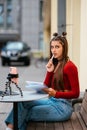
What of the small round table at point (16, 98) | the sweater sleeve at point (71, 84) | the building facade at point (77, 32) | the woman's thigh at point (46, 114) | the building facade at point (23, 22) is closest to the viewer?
the small round table at point (16, 98)

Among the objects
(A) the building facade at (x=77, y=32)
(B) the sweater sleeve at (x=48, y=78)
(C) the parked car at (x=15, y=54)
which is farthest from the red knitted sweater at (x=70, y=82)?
(C) the parked car at (x=15, y=54)

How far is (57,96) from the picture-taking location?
5.61 metres

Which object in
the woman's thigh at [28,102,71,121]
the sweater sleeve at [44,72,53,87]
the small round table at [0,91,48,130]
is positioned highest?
the sweater sleeve at [44,72,53,87]

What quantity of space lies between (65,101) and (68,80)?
27 centimetres

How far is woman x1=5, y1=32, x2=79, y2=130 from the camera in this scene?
222 inches

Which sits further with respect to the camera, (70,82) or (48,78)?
Answer: (48,78)

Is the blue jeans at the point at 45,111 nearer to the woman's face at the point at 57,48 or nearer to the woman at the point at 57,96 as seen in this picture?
the woman at the point at 57,96

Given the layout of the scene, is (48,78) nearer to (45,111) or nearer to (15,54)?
(45,111)

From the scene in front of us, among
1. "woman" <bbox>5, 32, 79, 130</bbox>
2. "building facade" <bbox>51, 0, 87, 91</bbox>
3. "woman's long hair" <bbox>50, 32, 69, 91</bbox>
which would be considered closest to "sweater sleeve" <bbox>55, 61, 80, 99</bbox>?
"woman" <bbox>5, 32, 79, 130</bbox>

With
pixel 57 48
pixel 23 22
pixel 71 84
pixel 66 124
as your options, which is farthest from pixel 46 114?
pixel 23 22

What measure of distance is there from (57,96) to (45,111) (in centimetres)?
27

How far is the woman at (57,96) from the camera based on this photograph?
5641 mm

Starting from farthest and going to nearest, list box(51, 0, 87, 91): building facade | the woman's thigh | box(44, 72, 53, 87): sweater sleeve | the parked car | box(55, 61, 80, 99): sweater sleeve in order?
the parked car < box(51, 0, 87, 91): building facade < box(44, 72, 53, 87): sweater sleeve < the woman's thigh < box(55, 61, 80, 99): sweater sleeve

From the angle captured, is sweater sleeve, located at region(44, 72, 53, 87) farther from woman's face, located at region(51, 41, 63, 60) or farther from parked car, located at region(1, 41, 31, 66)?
parked car, located at region(1, 41, 31, 66)
